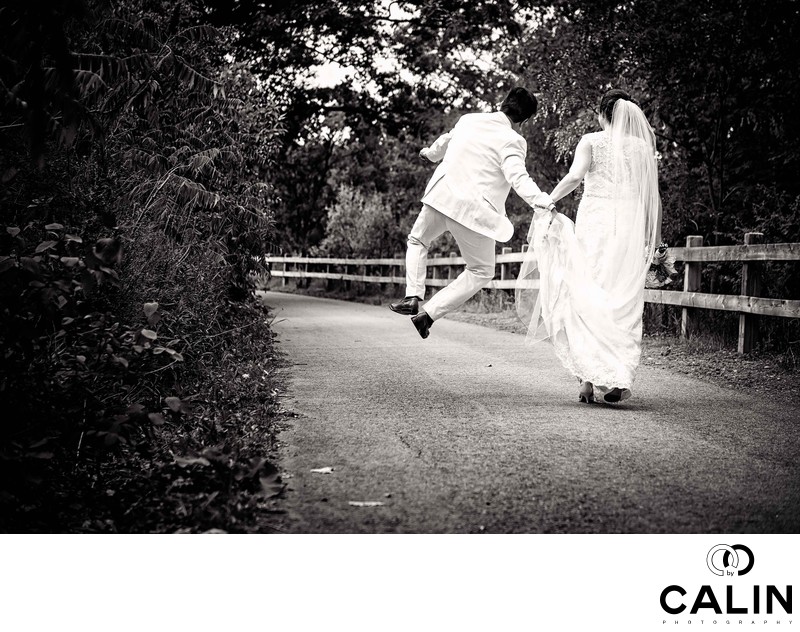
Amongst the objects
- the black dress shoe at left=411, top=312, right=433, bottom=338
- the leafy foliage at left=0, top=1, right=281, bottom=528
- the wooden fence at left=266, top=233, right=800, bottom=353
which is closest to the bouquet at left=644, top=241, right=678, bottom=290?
the wooden fence at left=266, top=233, right=800, bottom=353

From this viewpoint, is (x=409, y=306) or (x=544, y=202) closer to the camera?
(x=544, y=202)

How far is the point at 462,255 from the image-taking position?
Answer: 271 inches

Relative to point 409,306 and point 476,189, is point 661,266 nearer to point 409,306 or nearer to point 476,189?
point 476,189

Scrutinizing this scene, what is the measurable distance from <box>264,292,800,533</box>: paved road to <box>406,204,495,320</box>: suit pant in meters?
Answer: 0.67

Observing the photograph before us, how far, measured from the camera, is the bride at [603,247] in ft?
20.2

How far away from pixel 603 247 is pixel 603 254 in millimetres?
53

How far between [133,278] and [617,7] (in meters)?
8.87

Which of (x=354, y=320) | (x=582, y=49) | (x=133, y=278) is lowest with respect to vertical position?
(x=354, y=320)

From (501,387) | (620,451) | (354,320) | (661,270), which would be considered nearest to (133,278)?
(501,387)

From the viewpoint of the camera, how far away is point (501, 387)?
6.62 metres

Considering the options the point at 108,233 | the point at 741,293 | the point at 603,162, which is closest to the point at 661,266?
the point at 603,162

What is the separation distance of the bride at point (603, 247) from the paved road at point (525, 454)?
0.46 m

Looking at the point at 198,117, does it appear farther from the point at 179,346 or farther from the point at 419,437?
the point at 419,437
